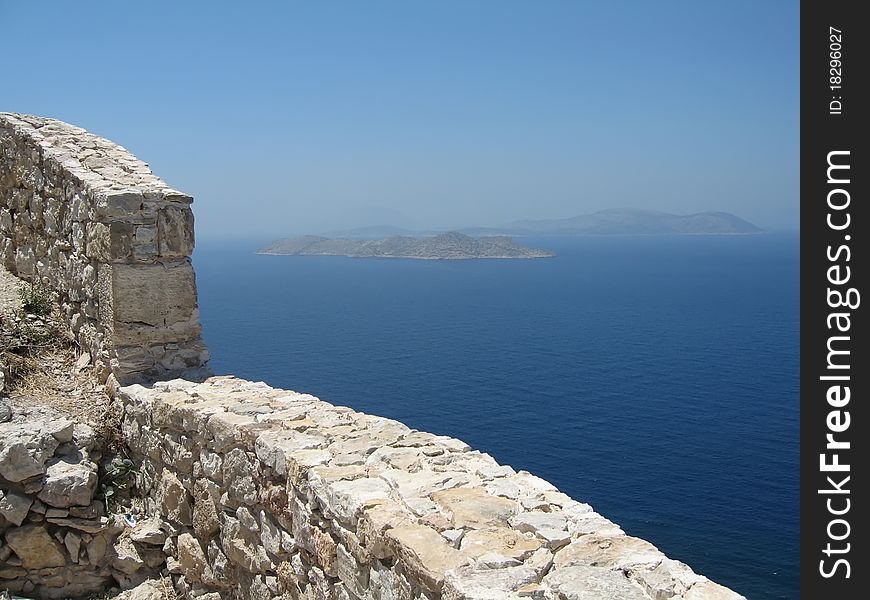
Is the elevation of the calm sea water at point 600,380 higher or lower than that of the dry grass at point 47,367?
lower

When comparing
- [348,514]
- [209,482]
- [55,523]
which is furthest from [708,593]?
→ [55,523]

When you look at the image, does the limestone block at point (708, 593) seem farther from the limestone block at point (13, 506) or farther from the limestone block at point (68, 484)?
the limestone block at point (13, 506)

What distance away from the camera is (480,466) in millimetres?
4484

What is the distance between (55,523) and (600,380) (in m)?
48.6

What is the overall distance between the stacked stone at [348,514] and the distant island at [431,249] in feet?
520

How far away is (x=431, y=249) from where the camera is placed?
17350 centimetres

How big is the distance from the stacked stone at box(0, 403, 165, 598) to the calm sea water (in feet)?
84.7

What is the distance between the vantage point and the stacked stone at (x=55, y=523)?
5684 millimetres

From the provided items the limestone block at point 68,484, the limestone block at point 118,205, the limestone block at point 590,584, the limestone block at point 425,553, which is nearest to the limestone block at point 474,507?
the limestone block at point 425,553

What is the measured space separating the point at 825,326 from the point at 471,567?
308 centimetres

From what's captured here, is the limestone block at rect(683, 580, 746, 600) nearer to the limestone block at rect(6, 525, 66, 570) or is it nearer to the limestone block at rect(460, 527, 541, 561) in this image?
the limestone block at rect(460, 527, 541, 561)

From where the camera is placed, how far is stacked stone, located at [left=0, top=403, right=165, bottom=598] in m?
5.68

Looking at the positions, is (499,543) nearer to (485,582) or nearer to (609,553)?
(485,582)

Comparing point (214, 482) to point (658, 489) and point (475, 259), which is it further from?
point (475, 259)
